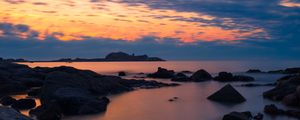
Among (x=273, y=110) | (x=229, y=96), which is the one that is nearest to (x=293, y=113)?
(x=273, y=110)

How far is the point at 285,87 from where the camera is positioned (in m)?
43.6

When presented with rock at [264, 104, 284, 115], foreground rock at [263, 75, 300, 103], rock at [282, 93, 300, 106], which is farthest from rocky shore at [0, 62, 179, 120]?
foreground rock at [263, 75, 300, 103]

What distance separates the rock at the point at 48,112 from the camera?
27.6 meters

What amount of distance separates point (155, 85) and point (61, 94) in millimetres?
32271

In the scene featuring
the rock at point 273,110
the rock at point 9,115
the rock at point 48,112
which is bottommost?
the rock at point 273,110

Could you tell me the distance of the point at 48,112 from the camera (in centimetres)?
2812

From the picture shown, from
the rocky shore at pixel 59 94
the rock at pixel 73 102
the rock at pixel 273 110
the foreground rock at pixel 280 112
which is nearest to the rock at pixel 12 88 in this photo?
the rocky shore at pixel 59 94

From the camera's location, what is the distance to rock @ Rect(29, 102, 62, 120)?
27625mm

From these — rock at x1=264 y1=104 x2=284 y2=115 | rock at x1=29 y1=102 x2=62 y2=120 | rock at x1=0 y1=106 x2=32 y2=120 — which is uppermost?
rock at x1=0 y1=106 x2=32 y2=120

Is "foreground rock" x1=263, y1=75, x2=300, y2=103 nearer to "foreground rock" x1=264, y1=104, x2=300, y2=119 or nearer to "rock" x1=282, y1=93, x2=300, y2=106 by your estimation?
"rock" x1=282, y1=93, x2=300, y2=106

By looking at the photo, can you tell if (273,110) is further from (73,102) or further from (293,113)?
(73,102)

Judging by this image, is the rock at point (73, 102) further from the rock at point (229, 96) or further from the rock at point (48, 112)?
the rock at point (229, 96)

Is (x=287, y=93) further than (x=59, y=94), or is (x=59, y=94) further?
(x=287, y=93)

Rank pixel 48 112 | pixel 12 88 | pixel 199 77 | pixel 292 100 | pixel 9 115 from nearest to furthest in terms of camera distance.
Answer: pixel 9 115
pixel 48 112
pixel 292 100
pixel 12 88
pixel 199 77
